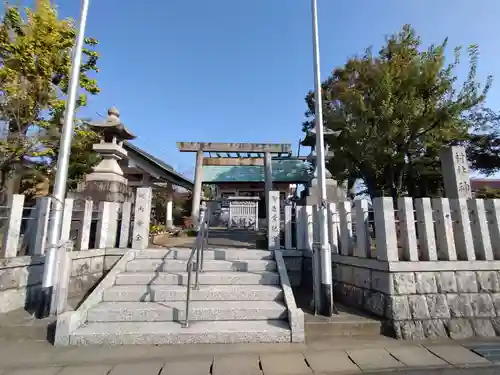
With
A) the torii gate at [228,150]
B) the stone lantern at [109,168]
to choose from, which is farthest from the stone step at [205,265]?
the torii gate at [228,150]

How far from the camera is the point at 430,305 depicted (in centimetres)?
366

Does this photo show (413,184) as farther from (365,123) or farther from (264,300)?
(264,300)

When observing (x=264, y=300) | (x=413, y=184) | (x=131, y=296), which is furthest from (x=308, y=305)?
(x=413, y=184)

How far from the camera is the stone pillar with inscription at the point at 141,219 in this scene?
509cm

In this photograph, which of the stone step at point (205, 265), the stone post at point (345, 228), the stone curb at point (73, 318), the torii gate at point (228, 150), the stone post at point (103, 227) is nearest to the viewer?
the stone curb at point (73, 318)

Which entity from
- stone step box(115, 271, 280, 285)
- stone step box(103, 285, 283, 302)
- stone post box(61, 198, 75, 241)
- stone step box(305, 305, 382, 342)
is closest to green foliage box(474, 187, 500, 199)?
stone step box(305, 305, 382, 342)

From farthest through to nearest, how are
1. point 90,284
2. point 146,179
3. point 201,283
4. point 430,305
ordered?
point 146,179 < point 90,284 < point 201,283 < point 430,305

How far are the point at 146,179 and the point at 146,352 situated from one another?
1094cm

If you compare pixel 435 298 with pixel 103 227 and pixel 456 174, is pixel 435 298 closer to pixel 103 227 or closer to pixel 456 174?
pixel 456 174

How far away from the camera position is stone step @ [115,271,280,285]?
14.1 feet

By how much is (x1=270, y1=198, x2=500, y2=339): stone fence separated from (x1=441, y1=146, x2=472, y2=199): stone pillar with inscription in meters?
0.57

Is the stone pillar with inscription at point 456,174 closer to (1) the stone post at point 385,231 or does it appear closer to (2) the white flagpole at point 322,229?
(1) the stone post at point 385,231

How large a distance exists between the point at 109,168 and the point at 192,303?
4148 mm

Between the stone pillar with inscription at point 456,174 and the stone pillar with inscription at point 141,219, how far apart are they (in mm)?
5834
